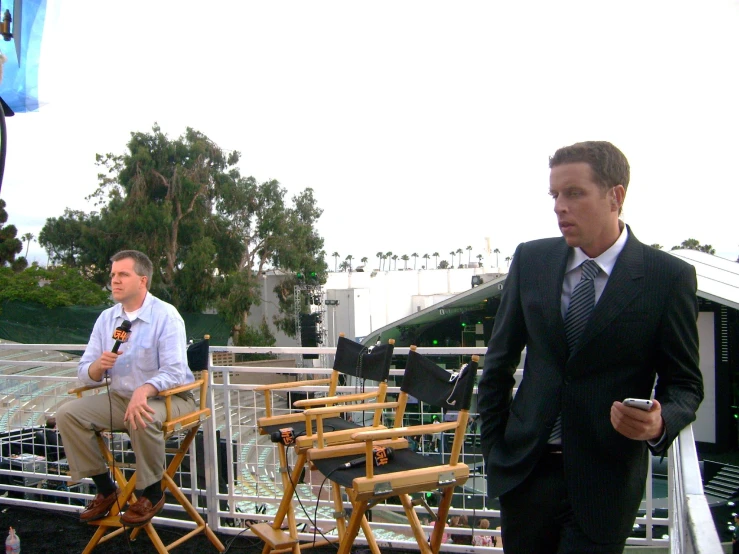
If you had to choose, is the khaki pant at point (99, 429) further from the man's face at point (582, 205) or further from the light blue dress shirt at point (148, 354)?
the man's face at point (582, 205)

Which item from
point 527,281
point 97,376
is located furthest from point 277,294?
point 527,281

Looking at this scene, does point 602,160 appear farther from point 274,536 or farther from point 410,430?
point 274,536

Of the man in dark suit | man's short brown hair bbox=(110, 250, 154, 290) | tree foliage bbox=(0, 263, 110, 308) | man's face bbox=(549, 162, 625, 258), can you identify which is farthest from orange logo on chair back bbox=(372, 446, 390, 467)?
tree foliage bbox=(0, 263, 110, 308)

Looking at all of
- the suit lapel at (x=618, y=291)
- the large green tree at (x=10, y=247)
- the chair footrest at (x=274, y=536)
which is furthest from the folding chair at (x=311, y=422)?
the large green tree at (x=10, y=247)

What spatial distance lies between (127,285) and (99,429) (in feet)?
2.46

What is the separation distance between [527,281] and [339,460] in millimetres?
1415

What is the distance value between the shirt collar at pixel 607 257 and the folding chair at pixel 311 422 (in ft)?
4.53

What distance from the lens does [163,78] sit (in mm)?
16250

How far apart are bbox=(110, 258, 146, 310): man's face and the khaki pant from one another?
19.3 inches

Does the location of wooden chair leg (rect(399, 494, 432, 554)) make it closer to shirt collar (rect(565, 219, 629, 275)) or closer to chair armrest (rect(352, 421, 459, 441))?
chair armrest (rect(352, 421, 459, 441))

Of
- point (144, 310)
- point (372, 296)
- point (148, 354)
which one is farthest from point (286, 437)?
point (372, 296)

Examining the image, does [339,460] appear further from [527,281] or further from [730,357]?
[730,357]

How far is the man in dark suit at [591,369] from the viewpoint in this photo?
1.33 metres

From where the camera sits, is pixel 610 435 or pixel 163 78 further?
pixel 163 78
